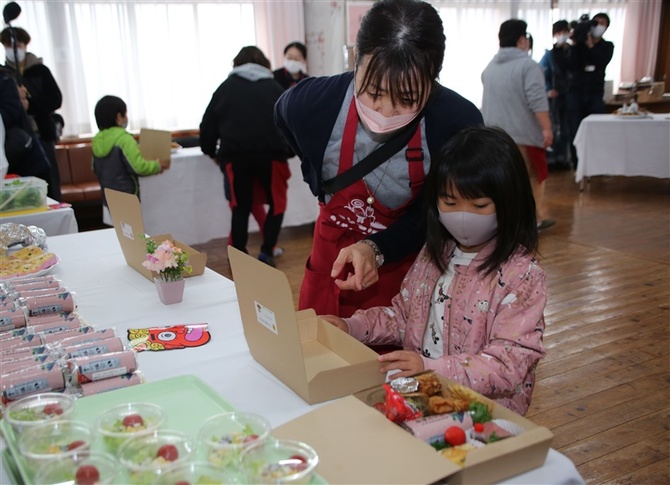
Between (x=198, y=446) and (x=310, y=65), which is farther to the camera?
(x=310, y=65)

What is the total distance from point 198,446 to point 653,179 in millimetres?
7379

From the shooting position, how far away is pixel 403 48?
1303 millimetres

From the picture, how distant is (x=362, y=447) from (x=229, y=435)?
0.60 feet

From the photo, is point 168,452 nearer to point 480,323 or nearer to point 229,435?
point 229,435

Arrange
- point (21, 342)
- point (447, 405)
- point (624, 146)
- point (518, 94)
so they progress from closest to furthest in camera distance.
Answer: point (447, 405) → point (21, 342) → point (518, 94) → point (624, 146)

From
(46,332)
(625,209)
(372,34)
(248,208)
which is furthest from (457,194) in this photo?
(625,209)

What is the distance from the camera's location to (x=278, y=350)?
1.16 meters

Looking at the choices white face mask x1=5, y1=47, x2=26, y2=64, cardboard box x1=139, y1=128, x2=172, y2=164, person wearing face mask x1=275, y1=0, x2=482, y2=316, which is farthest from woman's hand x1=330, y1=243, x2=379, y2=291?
white face mask x1=5, y1=47, x2=26, y2=64

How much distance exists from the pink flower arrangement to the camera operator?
651 centimetres

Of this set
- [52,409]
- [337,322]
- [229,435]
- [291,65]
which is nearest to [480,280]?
[337,322]

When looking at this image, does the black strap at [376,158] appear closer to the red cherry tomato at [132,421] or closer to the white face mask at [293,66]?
the red cherry tomato at [132,421]

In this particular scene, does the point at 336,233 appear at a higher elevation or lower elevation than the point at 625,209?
higher

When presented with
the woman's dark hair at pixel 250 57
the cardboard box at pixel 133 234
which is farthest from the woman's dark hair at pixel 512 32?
the cardboard box at pixel 133 234

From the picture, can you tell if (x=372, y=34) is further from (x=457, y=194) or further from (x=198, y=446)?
(x=198, y=446)
